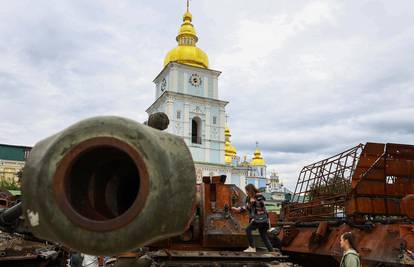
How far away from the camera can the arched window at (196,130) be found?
4884cm

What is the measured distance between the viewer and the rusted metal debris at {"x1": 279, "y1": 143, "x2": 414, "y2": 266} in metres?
7.31

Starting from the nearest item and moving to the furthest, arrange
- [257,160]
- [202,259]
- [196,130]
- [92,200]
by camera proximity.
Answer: [92,200] < [202,259] < [196,130] < [257,160]

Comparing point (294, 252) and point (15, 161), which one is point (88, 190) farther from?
point (15, 161)

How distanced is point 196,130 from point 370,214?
41346 mm

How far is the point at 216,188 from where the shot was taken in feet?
18.3

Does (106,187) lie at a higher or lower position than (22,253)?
higher

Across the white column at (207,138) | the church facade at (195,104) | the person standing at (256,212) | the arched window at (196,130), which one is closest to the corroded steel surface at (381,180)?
the person standing at (256,212)

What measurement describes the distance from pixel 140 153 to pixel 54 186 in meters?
0.45

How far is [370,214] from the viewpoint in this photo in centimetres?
874

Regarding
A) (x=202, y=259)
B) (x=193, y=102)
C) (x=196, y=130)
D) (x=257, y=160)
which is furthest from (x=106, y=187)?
(x=257, y=160)

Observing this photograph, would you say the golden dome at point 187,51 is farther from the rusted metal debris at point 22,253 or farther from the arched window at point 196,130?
the rusted metal debris at point 22,253

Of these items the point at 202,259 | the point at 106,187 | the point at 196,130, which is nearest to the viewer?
the point at 106,187

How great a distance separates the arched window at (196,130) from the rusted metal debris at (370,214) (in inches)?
1481

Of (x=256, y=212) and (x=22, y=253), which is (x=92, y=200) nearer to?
(x=256, y=212)
